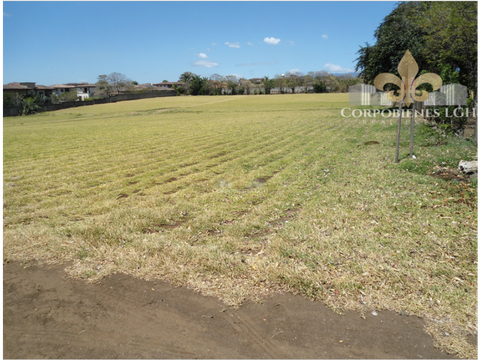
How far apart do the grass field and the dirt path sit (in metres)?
0.24

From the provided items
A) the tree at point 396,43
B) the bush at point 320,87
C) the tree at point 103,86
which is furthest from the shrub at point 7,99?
the bush at point 320,87

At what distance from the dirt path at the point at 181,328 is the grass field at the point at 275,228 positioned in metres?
0.24

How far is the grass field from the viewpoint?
390cm

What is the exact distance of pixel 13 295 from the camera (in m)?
3.92

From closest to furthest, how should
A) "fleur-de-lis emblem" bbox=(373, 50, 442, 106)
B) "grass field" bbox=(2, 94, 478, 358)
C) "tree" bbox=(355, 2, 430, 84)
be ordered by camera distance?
"grass field" bbox=(2, 94, 478, 358), "fleur-de-lis emblem" bbox=(373, 50, 442, 106), "tree" bbox=(355, 2, 430, 84)

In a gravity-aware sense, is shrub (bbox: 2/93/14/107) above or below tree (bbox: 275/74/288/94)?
below

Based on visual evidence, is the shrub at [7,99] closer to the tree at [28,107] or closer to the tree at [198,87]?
the tree at [28,107]

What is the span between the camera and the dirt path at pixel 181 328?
117 inches

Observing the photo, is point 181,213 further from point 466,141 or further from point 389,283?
point 466,141

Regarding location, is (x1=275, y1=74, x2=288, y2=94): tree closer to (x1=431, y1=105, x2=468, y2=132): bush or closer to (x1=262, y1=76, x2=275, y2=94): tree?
(x1=262, y1=76, x2=275, y2=94): tree

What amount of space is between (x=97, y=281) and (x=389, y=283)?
3.69 metres

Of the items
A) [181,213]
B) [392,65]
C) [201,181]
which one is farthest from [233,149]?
[392,65]

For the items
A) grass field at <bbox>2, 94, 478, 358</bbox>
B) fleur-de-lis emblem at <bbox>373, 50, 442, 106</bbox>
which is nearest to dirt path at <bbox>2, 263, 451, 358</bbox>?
grass field at <bbox>2, 94, 478, 358</bbox>

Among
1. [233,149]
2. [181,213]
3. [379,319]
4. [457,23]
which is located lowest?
[379,319]
